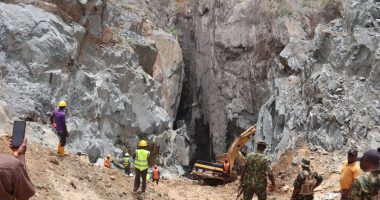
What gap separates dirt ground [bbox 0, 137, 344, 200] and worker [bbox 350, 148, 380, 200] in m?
5.82

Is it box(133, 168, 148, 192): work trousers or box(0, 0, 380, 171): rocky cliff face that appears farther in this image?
box(0, 0, 380, 171): rocky cliff face

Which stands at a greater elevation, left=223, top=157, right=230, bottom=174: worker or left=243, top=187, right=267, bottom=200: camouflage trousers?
left=243, top=187, right=267, bottom=200: camouflage trousers

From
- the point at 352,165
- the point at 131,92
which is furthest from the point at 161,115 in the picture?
the point at 352,165

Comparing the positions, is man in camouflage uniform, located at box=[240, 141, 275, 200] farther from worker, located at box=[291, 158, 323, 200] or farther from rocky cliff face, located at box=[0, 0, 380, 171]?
rocky cliff face, located at box=[0, 0, 380, 171]

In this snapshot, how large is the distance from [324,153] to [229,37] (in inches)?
746

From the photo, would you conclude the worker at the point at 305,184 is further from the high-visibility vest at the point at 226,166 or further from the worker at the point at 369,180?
the high-visibility vest at the point at 226,166

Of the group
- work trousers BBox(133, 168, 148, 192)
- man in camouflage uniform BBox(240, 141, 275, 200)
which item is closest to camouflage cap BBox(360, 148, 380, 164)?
man in camouflage uniform BBox(240, 141, 275, 200)

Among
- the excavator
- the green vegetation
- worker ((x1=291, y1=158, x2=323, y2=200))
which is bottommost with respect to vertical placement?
the excavator

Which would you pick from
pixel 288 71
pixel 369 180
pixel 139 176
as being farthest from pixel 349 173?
pixel 288 71

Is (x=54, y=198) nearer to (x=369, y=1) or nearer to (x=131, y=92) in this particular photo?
(x=369, y=1)

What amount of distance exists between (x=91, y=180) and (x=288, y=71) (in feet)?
47.5

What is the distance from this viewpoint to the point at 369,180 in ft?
16.1

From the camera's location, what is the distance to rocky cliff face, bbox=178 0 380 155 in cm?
1530

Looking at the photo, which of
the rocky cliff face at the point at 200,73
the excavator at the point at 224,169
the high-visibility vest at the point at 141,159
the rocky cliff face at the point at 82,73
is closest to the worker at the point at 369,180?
the high-visibility vest at the point at 141,159
